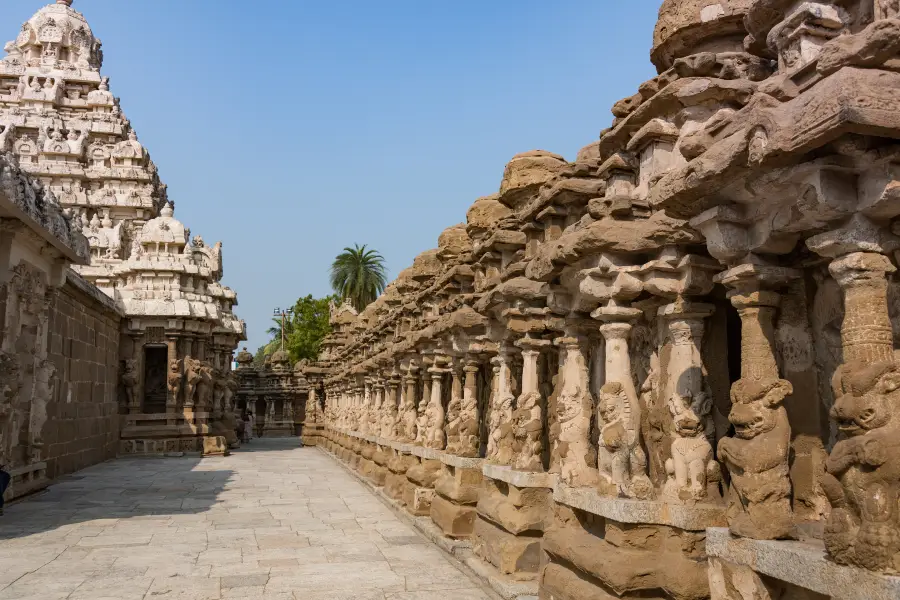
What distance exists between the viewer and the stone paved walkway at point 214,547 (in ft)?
22.9

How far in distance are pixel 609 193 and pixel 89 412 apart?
16.5 meters

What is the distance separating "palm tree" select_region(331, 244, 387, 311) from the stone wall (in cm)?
3310

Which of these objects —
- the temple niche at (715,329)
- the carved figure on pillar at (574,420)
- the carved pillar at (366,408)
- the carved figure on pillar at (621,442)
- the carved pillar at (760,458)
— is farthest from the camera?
the carved pillar at (366,408)

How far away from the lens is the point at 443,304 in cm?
1181

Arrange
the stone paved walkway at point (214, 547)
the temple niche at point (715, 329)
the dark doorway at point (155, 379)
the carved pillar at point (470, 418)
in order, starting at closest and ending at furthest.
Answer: the temple niche at point (715, 329) → the stone paved walkway at point (214, 547) → the carved pillar at point (470, 418) → the dark doorway at point (155, 379)

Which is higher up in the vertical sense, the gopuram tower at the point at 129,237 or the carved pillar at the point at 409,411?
the gopuram tower at the point at 129,237

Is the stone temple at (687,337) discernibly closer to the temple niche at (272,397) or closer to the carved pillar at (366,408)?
the carved pillar at (366,408)

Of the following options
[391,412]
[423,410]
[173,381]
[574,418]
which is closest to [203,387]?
[173,381]

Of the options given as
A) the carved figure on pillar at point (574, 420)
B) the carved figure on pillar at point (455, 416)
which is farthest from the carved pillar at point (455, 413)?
the carved figure on pillar at point (574, 420)

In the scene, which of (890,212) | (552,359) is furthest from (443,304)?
(890,212)

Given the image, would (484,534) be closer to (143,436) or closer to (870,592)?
(870,592)

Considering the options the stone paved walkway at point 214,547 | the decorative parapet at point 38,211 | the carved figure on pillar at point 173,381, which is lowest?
the stone paved walkway at point 214,547

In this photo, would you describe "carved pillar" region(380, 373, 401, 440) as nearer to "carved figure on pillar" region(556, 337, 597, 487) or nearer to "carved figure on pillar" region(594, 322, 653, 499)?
"carved figure on pillar" region(556, 337, 597, 487)

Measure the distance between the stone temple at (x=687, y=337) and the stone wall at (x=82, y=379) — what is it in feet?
11.3
